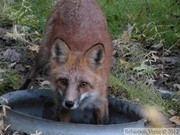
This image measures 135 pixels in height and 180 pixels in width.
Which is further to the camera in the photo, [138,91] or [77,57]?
[138,91]

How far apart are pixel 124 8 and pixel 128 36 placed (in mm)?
1472

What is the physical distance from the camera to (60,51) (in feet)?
17.8

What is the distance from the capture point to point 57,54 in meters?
5.48

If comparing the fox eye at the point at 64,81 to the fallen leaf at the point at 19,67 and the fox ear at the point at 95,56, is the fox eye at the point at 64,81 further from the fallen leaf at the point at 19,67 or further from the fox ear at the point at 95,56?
the fallen leaf at the point at 19,67

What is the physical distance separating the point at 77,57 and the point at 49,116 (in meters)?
1.04

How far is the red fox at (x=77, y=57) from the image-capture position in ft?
17.3

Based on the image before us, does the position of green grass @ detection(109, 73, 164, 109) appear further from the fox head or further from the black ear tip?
the black ear tip

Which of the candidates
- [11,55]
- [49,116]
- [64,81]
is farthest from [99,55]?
[11,55]

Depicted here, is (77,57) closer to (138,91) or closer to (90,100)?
(90,100)

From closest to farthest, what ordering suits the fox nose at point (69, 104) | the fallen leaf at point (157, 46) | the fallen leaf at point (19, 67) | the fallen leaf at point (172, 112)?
the fox nose at point (69, 104), the fallen leaf at point (172, 112), the fallen leaf at point (19, 67), the fallen leaf at point (157, 46)

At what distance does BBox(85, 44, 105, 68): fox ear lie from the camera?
17.4 ft

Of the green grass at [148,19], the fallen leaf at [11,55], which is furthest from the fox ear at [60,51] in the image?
the green grass at [148,19]

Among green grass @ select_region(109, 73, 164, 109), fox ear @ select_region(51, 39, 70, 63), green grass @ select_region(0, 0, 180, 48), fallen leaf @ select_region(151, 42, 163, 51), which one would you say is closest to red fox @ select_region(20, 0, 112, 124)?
fox ear @ select_region(51, 39, 70, 63)

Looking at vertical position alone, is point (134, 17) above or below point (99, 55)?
above
